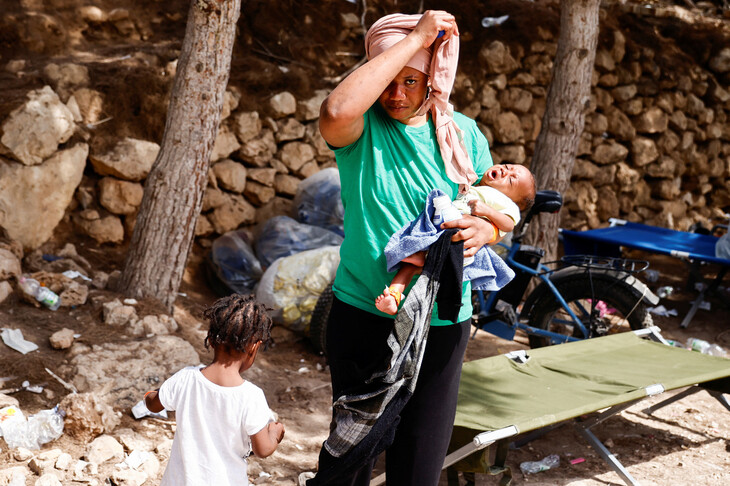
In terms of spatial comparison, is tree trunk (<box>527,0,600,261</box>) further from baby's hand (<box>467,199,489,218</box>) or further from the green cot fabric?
baby's hand (<box>467,199,489,218</box>)

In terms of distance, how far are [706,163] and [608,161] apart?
1.80 metres

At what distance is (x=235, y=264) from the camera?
5.05 meters

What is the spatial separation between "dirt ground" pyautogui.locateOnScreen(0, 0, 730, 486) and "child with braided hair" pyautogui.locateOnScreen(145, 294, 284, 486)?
3.90ft

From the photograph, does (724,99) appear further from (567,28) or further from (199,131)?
(199,131)

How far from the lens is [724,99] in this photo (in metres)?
8.59

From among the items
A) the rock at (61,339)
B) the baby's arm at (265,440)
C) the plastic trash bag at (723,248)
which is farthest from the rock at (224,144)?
the plastic trash bag at (723,248)

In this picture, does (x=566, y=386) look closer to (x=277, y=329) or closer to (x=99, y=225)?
(x=277, y=329)

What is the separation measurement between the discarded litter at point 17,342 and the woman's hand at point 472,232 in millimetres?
2595

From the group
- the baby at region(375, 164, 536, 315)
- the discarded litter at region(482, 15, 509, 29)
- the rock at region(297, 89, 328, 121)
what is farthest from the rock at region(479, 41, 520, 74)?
the baby at region(375, 164, 536, 315)

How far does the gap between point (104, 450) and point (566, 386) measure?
2153mm

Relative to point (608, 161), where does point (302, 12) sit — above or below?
above

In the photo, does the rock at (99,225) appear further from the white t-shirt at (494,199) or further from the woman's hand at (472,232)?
the woman's hand at (472,232)

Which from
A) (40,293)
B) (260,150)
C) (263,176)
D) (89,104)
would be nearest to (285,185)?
(263,176)

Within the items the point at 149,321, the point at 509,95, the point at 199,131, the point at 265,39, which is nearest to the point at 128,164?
the point at 199,131
